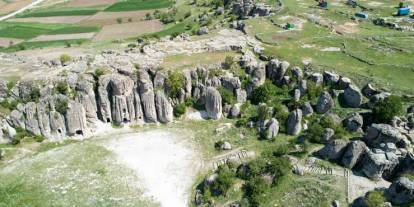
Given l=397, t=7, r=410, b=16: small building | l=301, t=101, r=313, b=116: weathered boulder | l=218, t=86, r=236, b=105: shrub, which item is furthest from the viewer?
l=397, t=7, r=410, b=16: small building

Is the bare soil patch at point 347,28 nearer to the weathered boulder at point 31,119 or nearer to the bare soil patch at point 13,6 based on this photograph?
the weathered boulder at point 31,119

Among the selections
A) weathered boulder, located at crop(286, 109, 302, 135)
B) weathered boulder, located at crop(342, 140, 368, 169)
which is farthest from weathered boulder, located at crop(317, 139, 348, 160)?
weathered boulder, located at crop(286, 109, 302, 135)

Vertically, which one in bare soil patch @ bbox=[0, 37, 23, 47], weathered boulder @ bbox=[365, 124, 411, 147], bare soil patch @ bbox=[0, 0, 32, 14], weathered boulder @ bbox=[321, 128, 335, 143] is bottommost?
weathered boulder @ bbox=[321, 128, 335, 143]

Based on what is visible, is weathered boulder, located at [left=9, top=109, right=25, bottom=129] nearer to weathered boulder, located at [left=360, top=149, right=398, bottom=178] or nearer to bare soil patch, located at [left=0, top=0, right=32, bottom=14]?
weathered boulder, located at [left=360, top=149, right=398, bottom=178]

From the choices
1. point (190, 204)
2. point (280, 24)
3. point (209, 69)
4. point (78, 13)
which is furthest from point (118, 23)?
point (190, 204)

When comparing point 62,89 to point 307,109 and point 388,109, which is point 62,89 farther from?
point 388,109

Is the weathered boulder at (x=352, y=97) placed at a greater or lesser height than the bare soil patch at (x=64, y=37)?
lesser

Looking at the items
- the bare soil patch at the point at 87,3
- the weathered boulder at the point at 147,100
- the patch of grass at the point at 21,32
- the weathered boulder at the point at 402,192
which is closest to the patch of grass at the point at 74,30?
the patch of grass at the point at 21,32
